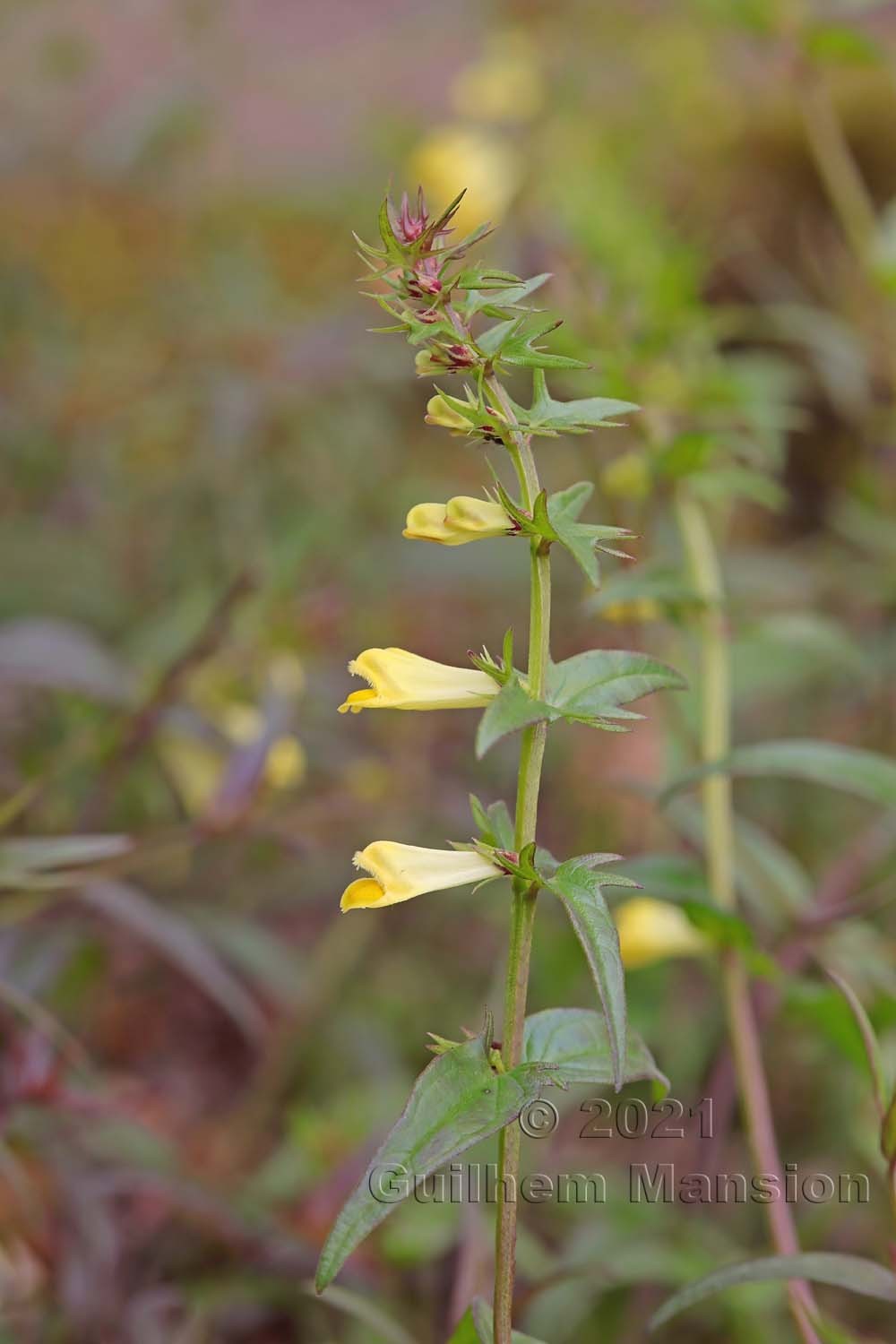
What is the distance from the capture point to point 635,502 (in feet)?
2.10

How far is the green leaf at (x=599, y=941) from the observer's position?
0.30 metres

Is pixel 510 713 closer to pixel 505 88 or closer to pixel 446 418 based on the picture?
pixel 446 418

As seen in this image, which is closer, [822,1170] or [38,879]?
[38,879]

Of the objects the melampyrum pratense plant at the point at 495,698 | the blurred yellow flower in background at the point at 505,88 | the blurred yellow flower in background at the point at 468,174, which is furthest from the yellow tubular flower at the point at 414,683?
the blurred yellow flower in background at the point at 505,88

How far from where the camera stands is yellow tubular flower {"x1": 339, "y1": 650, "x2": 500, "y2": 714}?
0.33 m

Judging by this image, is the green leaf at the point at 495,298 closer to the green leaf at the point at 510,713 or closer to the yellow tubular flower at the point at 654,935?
the green leaf at the point at 510,713

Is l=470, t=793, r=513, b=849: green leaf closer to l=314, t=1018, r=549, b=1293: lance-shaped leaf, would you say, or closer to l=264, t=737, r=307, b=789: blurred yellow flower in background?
l=314, t=1018, r=549, b=1293: lance-shaped leaf

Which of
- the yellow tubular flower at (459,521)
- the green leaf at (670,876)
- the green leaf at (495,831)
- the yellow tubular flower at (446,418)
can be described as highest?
the green leaf at (670,876)

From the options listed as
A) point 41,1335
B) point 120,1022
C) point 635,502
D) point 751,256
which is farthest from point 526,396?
point 751,256

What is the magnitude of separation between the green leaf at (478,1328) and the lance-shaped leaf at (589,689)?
170 mm

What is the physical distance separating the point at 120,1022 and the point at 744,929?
558mm

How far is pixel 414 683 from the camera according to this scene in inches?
13.1

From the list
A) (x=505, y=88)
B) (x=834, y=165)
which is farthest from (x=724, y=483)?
(x=505, y=88)

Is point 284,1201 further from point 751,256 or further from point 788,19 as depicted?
point 751,256
